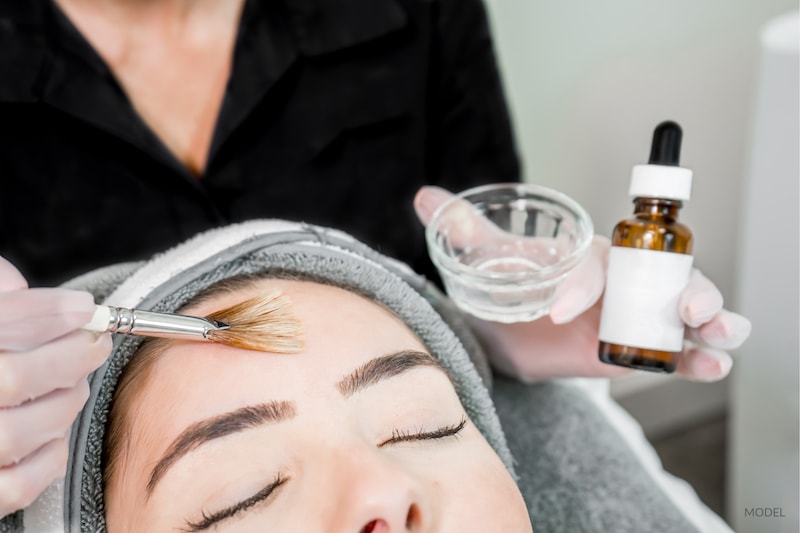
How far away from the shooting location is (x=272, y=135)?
1.02 meters

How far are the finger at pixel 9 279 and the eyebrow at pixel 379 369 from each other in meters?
0.26

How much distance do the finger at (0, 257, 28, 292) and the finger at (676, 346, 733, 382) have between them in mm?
624

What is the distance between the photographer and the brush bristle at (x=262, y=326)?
23.9 inches

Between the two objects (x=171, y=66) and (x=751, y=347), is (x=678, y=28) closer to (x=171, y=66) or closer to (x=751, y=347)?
(x=751, y=347)

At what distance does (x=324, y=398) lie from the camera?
23.4 inches

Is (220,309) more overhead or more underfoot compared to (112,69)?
more underfoot

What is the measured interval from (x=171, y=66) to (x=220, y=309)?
0.46 m

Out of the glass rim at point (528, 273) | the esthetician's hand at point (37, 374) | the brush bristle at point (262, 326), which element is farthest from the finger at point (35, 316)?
the glass rim at point (528, 273)

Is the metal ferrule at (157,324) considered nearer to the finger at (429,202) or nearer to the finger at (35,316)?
the finger at (35,316)

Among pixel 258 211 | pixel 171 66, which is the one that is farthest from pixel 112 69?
pixel 258 211

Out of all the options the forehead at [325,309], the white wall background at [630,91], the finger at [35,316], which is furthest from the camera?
the white wall background at [630,91]

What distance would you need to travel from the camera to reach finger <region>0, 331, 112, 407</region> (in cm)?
51

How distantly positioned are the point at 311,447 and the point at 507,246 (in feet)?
1.23

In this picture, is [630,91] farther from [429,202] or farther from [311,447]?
[311,447]
